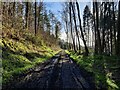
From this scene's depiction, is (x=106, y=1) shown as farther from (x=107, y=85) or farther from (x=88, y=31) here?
(x=88, y=31)

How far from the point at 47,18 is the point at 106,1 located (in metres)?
51.9

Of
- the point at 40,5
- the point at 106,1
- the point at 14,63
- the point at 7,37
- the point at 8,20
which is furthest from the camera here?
the point at 40,5

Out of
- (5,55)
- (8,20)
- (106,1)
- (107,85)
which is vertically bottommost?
(107,85)

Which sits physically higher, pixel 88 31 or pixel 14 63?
pixel 88 31

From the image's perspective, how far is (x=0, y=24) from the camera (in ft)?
73.8

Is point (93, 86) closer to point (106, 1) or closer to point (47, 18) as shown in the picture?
point (106, 1)

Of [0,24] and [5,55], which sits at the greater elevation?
[0,24]

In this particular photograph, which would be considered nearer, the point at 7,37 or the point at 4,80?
the point at 4,80

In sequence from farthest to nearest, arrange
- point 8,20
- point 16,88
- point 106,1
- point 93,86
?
1. point 106,1
2. point 8,20
3. point 93,86
4. point 16,88

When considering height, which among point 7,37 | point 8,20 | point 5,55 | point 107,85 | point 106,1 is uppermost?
point 106,1

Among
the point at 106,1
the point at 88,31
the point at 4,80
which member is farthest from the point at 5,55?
the point at 88,31

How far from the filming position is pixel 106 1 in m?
38.2

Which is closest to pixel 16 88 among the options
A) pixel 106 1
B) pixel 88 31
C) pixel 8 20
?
pixel 8 20

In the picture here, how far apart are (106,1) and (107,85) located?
2971 centimetres
